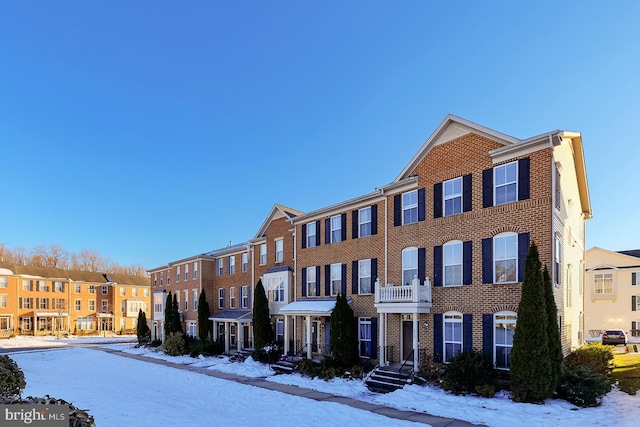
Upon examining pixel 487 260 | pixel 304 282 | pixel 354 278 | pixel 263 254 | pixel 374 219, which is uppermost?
pixel 374 219

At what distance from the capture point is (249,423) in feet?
40.1

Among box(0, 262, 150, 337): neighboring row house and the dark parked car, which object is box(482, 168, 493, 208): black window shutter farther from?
box(0, 262, 150, 337): neighboring row house

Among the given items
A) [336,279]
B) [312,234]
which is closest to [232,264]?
[312,234]

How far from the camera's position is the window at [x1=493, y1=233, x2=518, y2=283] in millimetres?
16141

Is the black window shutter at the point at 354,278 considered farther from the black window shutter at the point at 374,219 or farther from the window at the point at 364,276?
the black window shutter at the point at 374,219

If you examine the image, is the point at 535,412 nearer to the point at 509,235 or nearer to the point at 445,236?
the point at 509,235

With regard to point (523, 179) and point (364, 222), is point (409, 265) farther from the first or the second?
point (523, 179)

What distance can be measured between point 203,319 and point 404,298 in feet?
68.9

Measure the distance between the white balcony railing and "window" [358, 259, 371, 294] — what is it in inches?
86.8

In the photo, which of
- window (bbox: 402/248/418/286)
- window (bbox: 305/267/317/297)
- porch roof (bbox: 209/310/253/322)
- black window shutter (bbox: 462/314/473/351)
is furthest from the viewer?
porch roof (bbox: 209/310/253/322)

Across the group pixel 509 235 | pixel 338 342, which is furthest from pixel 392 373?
pixel 509 235

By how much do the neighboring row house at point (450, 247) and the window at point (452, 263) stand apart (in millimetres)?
42

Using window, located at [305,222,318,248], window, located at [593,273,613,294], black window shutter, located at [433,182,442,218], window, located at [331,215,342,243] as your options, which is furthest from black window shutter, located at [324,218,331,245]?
window, located at [593,273,613,294]

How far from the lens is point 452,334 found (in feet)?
57.9
